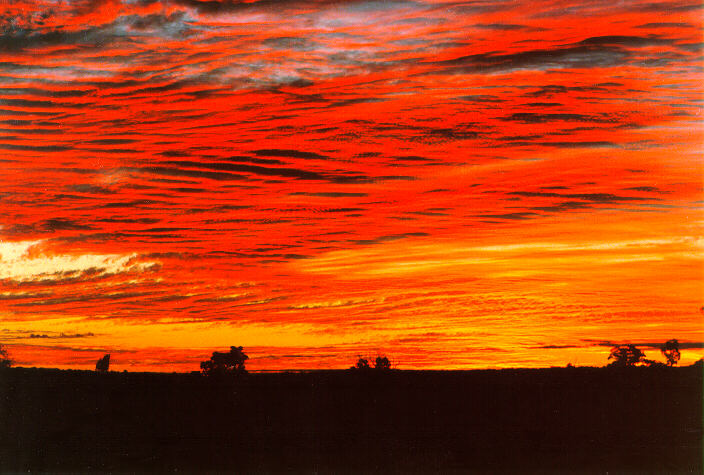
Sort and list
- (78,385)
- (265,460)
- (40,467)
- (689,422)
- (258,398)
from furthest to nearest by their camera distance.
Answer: (78,385) < (258,398) < (689,422) < (265,460) < (40,467)

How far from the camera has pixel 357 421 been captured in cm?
2264

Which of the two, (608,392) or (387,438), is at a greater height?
(608,392)

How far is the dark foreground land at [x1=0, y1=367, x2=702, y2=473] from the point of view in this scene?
17062mm

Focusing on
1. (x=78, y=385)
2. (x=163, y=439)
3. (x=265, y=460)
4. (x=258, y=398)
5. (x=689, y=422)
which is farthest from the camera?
(x=78, y=385)

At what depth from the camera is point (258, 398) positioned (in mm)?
26344

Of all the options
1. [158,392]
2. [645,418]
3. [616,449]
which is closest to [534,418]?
[645,418]

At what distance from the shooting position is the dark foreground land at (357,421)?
17.1m

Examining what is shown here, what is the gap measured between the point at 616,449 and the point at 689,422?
14.9ft

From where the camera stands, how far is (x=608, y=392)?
87.5 ft

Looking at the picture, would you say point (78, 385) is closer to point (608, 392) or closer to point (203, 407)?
point (203, 407)

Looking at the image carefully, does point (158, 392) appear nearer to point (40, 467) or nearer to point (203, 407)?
point (203, 407)

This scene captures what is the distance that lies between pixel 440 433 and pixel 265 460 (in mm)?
5066

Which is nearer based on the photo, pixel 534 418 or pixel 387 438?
pixel 387 438

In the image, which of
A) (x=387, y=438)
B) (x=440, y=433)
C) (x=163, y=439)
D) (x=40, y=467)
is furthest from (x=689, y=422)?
(x=40, y=467)
